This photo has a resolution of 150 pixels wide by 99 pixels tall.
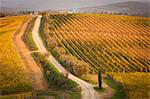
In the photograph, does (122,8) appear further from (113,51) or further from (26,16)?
(26,16)

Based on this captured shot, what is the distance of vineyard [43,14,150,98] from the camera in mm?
10414

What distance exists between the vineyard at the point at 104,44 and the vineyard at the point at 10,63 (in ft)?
3.01

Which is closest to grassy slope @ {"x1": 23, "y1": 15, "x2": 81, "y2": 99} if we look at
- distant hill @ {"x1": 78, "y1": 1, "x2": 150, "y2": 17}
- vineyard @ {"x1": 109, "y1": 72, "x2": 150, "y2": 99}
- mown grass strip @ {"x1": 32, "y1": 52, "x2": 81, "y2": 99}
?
mown grass strip @ {"x1": 32, "y1": 52, "x2": 81, "y2": 99}

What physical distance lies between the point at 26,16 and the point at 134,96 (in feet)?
12.3

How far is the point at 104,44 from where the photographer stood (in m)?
10.9

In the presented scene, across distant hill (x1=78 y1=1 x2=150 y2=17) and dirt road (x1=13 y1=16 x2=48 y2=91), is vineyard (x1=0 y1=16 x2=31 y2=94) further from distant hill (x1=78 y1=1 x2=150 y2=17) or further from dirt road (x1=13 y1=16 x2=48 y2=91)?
distant hill (x1=78 y1=1 x2=150 y2=17)

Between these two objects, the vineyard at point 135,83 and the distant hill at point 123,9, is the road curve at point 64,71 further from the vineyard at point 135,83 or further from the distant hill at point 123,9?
the distant hill at point 123,9

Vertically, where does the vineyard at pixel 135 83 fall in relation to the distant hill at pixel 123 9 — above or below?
below

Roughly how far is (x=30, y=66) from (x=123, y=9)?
298cm

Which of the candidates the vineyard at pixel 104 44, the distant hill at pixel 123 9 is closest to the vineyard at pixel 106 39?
the vineyard at pixel 104 44

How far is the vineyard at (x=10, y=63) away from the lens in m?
9.87

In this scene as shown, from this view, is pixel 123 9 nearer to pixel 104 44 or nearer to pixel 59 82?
pixel 104 44

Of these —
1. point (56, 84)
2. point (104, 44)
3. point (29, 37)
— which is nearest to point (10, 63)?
point (29, 37)

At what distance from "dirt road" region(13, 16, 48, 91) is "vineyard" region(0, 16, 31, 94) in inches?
4.9
